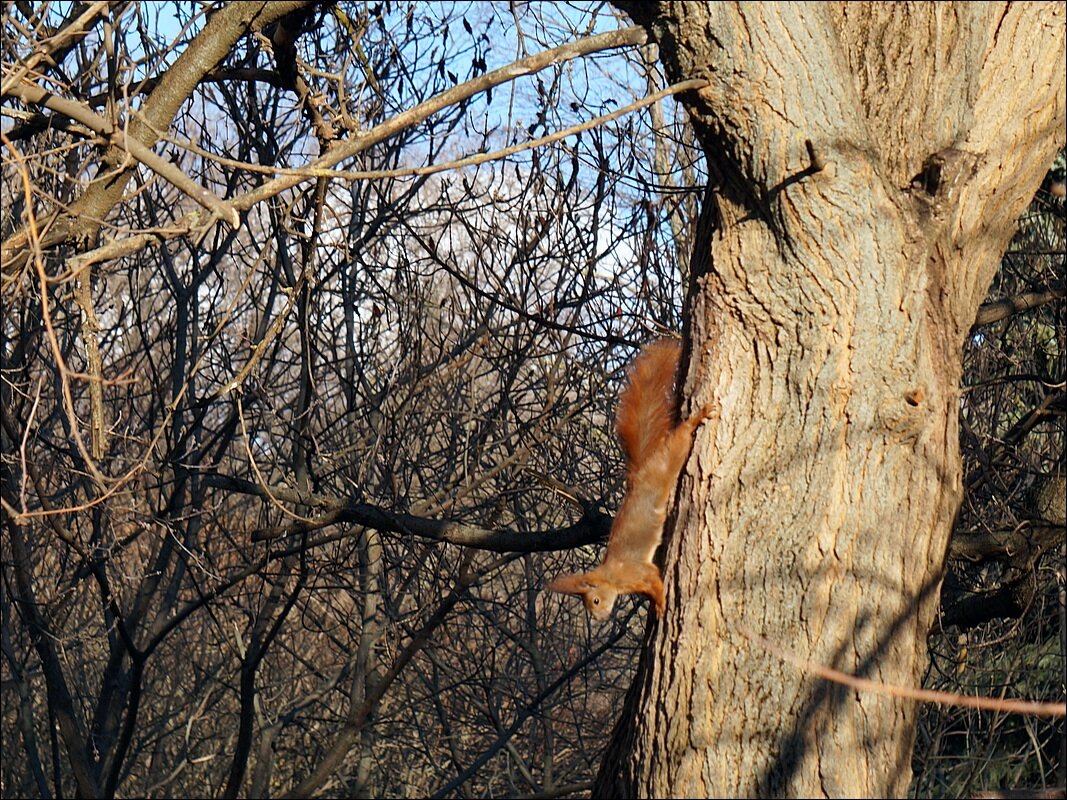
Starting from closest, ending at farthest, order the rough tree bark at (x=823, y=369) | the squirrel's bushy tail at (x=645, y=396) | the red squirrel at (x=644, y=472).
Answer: the rough tree bark at (x=823, y=369)
the red squirrel at (x=644, y=472)
the squirrel's bushy tail at (x=645, y=396)

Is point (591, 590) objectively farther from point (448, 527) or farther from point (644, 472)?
point (644, 472)

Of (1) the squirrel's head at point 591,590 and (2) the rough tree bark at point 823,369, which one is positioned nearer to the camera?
(2) the rough tree bark at point 823,369

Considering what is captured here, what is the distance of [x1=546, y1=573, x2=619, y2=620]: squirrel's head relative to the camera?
160 inches

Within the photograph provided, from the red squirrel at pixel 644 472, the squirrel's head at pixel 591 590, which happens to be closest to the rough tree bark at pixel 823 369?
the red squirrel at pixel 644 472

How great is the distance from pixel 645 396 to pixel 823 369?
101cm

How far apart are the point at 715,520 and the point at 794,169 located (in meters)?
0.79

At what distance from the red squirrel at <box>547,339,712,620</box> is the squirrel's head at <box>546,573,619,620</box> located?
0.17 meters

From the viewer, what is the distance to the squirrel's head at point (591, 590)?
4.05m

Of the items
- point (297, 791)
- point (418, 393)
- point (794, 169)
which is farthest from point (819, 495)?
point (297, 791)

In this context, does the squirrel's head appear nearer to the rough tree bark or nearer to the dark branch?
the dark branch

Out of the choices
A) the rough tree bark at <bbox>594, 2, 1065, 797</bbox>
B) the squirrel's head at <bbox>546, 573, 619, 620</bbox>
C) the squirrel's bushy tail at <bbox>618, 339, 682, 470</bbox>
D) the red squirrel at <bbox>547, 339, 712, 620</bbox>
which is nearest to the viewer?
the rough tree bark at <bbox>594, 2, 1065, 797</bbox>

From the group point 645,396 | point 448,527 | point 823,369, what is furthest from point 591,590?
point 823,369

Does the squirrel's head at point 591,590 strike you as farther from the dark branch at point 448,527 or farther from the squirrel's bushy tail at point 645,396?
the squirrel's bushy tail at point 645,396

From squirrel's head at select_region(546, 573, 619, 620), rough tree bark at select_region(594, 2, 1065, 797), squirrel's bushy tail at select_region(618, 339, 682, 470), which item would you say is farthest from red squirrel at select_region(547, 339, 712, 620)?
rough tree bark at select_region(594, 2, 1065, 797)
